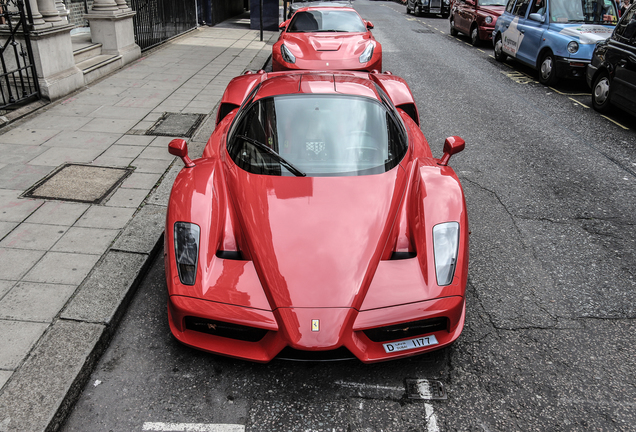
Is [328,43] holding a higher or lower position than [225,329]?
higher

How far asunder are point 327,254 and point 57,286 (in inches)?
78.0

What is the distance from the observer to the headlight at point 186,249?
112 inches

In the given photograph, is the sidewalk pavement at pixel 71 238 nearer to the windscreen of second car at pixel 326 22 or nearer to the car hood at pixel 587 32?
the windscreen of second car at pixel 326 22

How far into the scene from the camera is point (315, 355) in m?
2.58

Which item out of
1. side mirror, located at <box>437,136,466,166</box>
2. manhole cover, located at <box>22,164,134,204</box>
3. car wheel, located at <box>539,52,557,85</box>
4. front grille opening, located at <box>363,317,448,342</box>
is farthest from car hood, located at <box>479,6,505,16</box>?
front grille opening, located at <box>363,317,448,342</box>

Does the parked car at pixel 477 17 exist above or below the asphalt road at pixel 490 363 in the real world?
above

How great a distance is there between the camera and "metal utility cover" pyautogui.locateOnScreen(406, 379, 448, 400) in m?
2.78

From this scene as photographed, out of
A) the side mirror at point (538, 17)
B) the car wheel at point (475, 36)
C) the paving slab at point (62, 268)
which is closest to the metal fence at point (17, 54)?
the paving slab at point (62, 268)

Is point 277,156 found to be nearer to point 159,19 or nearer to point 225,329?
point 225,329

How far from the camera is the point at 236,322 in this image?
8.52ft

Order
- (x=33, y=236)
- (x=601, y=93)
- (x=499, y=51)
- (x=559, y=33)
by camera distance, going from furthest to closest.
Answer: (x=499, y=51) → (x=559, y=33) → (x=601, y=93) → (x=33, y=236)

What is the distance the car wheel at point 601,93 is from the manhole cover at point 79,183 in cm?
791

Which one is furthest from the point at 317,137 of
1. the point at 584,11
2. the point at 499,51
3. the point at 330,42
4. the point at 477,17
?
the point at 477,17

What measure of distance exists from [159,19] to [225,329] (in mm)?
12258
